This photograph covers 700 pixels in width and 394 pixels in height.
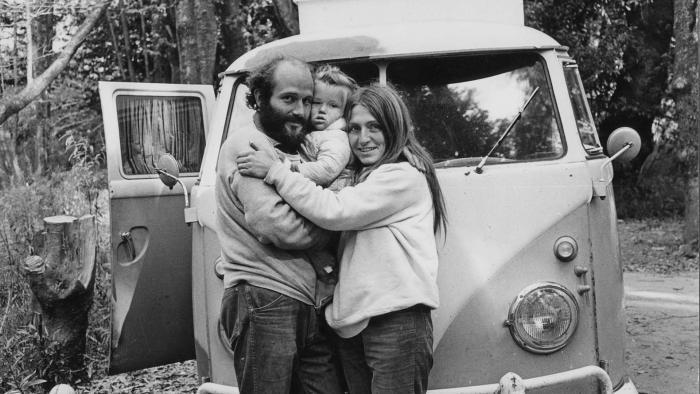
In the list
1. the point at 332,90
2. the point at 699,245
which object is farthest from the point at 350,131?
the point at 699,245

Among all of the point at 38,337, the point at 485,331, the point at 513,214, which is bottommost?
the point at 38,337

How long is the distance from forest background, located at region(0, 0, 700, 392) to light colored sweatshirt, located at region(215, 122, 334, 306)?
2.83m

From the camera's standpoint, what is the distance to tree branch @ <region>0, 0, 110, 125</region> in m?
7.67

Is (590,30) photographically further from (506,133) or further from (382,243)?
(382,243)

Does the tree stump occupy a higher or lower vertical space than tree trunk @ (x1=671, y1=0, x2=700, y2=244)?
lower

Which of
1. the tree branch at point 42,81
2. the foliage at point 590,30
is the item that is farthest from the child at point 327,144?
the foliage at point 590,30

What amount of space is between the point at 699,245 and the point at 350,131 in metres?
8.96

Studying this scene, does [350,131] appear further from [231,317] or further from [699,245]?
[699,245]

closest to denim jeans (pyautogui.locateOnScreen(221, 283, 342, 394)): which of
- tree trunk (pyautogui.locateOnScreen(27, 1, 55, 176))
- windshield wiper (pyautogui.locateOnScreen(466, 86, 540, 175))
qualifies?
windshield wiper (pyautogui.locateOnScreen(466, 86, 540, 175))

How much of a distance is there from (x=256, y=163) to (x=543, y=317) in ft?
4.58

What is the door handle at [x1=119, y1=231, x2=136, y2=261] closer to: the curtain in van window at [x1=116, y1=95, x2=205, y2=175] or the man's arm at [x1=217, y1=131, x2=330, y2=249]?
the curtain in van window at [x1=116, y1=95, x2=205, y2=175]

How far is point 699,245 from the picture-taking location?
33.0 feet

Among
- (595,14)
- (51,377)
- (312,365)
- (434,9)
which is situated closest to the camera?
(312,365)

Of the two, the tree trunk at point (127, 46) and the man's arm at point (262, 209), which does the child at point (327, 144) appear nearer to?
the man's arm at point (262, 209)
